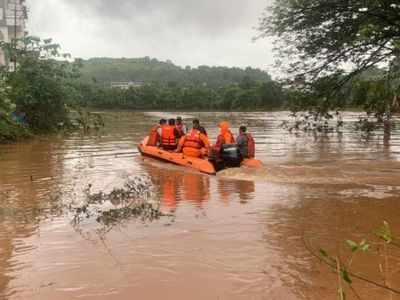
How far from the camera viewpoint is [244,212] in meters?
9.45

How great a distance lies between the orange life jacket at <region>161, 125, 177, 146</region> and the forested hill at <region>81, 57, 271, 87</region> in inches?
4262

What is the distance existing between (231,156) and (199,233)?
6.12 metres

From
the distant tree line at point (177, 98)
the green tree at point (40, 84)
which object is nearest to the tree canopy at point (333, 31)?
the green tree at point (40, 84)

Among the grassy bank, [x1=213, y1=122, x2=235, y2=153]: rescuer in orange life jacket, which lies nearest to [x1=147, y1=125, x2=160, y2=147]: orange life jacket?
[x1=213, y1=122, x2=235, y2=153]: rescuer in orange life jacket

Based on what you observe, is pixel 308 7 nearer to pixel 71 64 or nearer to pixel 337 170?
pixel 337 170

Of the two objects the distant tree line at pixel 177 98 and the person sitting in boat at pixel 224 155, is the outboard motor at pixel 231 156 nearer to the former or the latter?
the person sitting in boat at pixel 224 155

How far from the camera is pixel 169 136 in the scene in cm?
1622

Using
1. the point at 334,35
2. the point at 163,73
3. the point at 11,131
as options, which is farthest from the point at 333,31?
the point at 163,73

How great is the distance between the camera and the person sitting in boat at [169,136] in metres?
16.2

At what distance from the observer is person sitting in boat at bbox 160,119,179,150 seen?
53.1 ft

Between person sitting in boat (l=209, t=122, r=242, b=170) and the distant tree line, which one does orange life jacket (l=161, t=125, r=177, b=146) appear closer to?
person sitting in boat (l=209, t=122, r=242, b=170)

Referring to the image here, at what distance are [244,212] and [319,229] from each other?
1.68 m

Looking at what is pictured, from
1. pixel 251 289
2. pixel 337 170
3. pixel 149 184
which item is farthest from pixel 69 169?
pixel 251 289

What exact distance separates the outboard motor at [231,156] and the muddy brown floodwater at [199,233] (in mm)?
371
